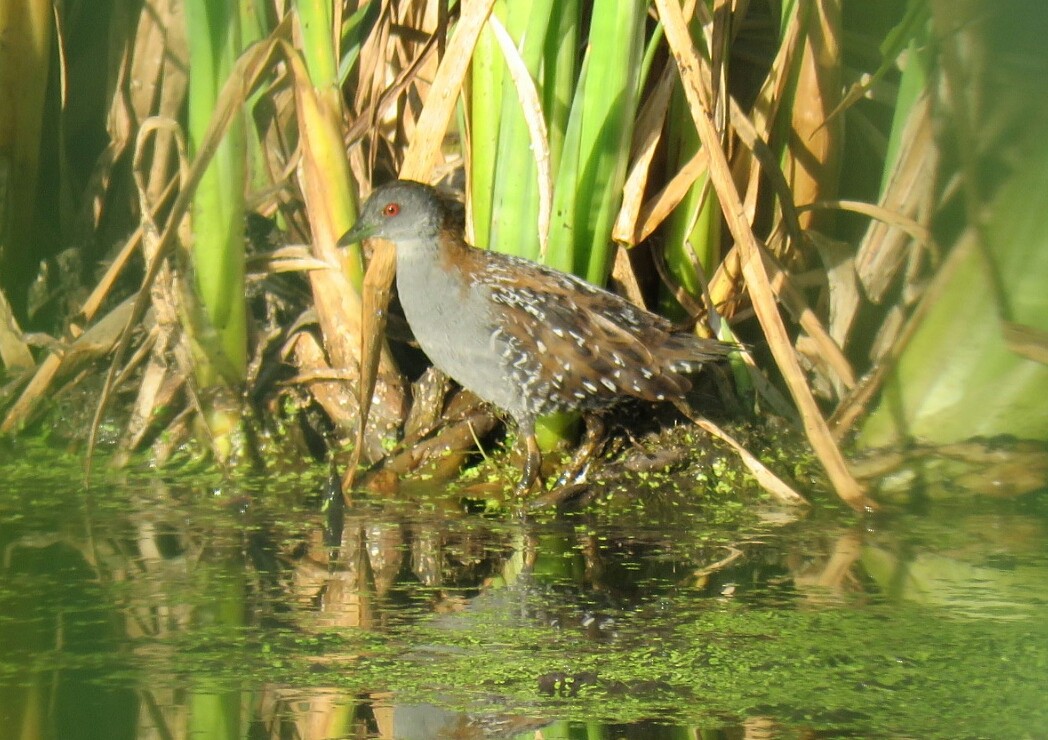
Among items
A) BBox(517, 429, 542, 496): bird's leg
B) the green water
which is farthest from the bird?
the green water

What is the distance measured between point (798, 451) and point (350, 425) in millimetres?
1462

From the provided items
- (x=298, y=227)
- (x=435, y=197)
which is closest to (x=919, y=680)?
(x=435, y=197)

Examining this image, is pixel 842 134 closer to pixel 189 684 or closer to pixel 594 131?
pixel 594 131

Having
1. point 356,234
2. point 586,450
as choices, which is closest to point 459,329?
point 356,234

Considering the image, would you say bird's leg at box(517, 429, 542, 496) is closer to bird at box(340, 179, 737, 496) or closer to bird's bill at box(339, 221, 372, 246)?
bird at box(340, 179, 737, 496)

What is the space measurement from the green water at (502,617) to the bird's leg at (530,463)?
0.24 m

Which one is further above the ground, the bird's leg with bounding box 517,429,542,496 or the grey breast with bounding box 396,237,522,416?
the grey breast with bounding box 396,237,522,416

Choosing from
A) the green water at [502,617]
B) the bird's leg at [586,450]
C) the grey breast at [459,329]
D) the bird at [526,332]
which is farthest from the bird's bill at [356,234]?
the bird's leg at [586,450]

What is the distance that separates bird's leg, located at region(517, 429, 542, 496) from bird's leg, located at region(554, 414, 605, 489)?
3.3 inches

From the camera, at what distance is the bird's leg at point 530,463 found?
366 cm

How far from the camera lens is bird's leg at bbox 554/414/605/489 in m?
3.72

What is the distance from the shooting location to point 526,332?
11.9 ft

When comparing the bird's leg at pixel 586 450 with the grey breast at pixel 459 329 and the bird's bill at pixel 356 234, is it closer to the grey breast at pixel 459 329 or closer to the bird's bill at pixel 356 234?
the grey breast at pixel 459 329

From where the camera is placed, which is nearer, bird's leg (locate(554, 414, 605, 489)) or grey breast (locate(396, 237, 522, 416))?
grey breast (locate(396, 237, 522, 416))
